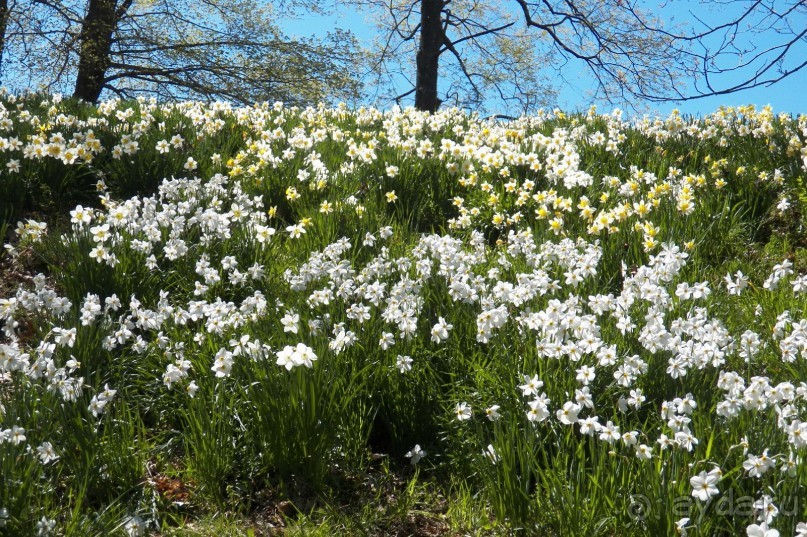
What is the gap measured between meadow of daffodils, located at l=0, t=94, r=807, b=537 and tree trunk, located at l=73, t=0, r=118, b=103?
838cm

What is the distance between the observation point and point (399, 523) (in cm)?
259

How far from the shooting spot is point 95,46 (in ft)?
43.0

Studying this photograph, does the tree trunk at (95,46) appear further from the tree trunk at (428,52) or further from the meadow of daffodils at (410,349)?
the meadow of daffodils at (410,349)

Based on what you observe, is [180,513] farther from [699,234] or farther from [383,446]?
[699,234]

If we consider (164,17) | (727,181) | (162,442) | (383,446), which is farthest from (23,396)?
(164,17)

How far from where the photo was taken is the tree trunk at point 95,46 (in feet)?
42.4

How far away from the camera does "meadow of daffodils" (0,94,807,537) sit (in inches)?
90.8

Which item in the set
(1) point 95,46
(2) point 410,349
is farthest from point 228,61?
(2) point 410,349

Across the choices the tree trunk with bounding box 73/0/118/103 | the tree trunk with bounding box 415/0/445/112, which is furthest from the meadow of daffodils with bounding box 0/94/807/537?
the tree trunk with bounding box 415/0/445/112

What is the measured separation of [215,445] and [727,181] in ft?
14.1

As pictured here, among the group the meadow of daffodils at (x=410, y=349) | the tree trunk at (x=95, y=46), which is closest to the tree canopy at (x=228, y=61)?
the tree trunk at (x=95, y=46)

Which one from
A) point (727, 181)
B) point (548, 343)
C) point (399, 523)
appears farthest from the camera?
point (727, 181)

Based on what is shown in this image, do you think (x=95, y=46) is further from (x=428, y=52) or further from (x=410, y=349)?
(x=410, y=349)

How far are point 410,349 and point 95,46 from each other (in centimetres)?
1235
